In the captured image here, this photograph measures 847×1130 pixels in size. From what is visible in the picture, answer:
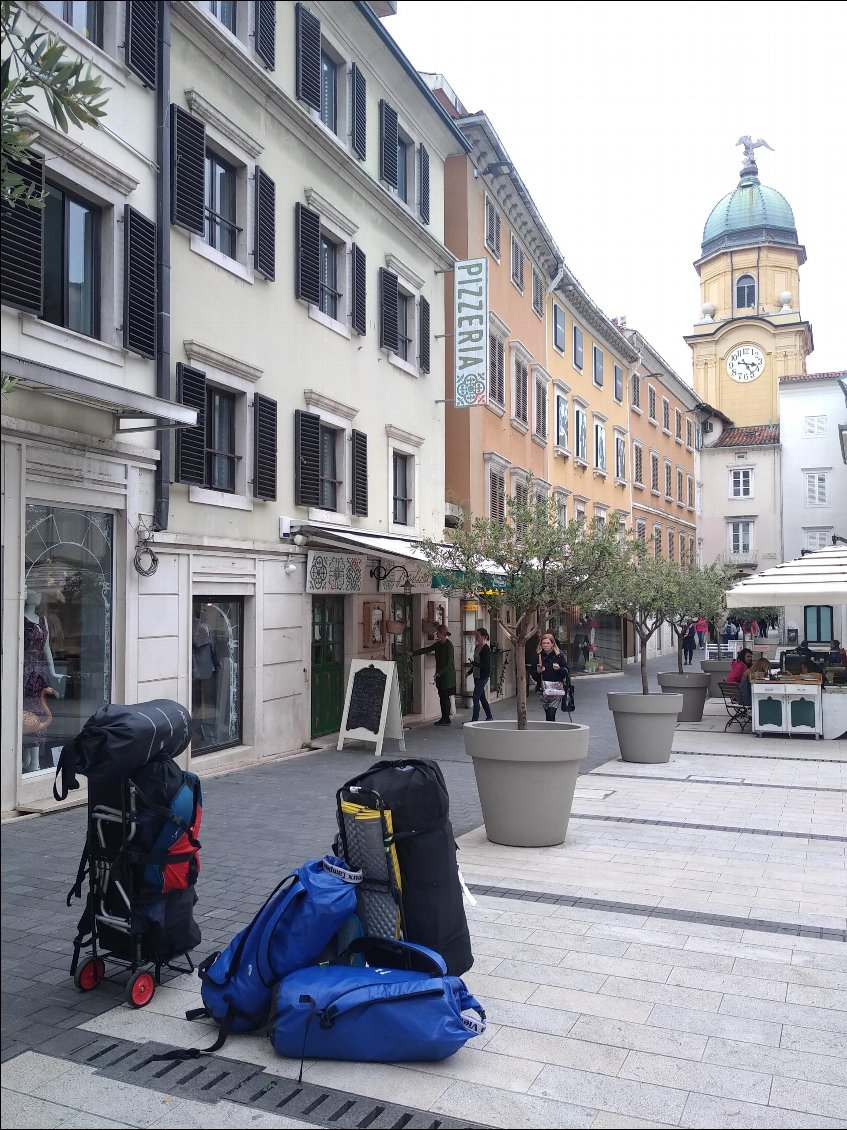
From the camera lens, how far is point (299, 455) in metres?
14.3

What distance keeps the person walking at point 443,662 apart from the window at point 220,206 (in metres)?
7.50

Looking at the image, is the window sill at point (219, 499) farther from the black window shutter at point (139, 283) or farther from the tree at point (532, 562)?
the tree at point (532, 562)

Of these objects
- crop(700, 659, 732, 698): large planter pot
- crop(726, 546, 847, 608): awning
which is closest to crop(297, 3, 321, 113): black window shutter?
crop(726, 546, 847, 608): awning

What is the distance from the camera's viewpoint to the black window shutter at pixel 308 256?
1452cm

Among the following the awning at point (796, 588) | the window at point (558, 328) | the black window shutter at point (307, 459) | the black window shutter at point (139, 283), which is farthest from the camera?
the window at point (558, 328)

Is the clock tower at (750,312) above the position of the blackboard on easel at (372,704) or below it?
above

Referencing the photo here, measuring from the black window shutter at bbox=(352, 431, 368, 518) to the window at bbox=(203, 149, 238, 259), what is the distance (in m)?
4.01

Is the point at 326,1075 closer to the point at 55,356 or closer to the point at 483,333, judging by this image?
the point at 55,356

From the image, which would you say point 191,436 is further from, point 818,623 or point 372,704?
point 818,623

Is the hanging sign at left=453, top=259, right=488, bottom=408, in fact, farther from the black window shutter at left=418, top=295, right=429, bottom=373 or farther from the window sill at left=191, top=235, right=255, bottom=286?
the window sill at left=191, top=235, right=255, bottom=286

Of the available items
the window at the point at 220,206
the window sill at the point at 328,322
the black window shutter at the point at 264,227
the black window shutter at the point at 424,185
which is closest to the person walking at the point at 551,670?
the window sill at the point at 328,322

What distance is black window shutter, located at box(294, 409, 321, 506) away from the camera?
14.3m

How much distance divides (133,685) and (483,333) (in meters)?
12.2

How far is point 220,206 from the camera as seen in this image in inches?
515
